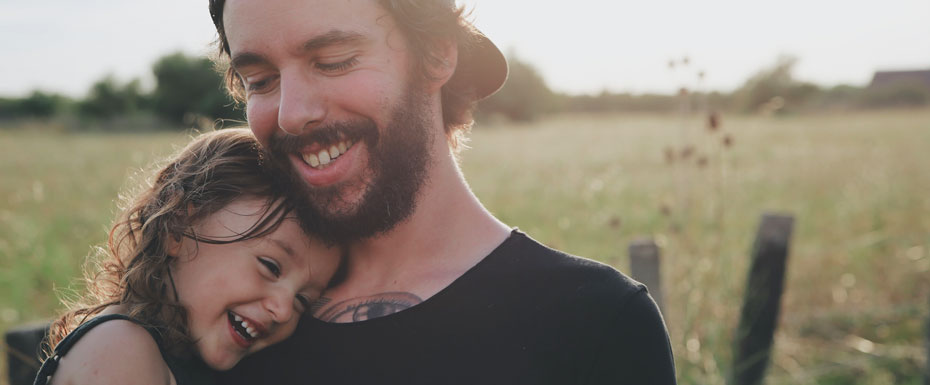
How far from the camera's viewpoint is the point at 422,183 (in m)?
1.78

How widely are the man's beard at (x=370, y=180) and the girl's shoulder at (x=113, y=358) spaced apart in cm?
48

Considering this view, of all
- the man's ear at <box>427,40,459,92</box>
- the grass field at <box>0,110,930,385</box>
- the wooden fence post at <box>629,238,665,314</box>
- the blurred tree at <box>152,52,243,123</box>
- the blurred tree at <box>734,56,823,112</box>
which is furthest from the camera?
the blurred tree at <box>152,52,243,123</box>

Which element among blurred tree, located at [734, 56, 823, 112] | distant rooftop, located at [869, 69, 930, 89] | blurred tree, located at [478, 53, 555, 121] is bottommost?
blurred tree, located at [478, 53, 555, 121]

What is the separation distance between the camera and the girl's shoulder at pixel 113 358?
4.56 ft

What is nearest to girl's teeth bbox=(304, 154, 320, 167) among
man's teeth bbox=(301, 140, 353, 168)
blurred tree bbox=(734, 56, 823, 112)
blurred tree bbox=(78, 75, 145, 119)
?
man's teeth bbox=(301, 140, 353, 168)

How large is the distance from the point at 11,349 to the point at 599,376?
5.36 ft

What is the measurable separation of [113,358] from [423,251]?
759 mm

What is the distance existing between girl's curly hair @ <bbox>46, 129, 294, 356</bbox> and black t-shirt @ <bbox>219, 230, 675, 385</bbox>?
0.94 feet

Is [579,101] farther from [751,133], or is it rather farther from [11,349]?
[11,349]

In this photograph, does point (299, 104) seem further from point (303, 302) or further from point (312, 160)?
point (303, 302)

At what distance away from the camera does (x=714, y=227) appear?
712cm

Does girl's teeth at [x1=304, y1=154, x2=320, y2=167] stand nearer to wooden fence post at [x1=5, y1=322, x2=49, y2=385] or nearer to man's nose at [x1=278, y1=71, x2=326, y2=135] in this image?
man's nose at [x1=278, y1=71, x2=326, y2=135]

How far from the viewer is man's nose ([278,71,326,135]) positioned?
5.20ft

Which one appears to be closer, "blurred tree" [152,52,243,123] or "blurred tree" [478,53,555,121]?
"blurred tree" [152,52,243,123]
